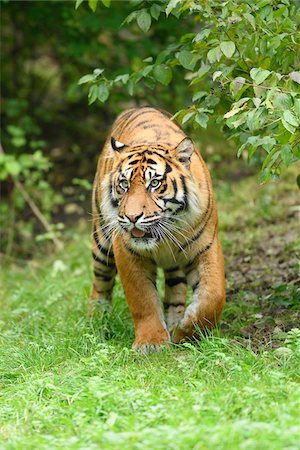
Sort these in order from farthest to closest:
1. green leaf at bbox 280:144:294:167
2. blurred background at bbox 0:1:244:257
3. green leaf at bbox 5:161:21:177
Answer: blurred background at bbox 0:1:244:257, green leaf at bbox 5:161:21:177, green leaf at bbox 280:144:294:167

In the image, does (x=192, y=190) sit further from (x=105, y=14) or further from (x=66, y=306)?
(x=105, y=14)

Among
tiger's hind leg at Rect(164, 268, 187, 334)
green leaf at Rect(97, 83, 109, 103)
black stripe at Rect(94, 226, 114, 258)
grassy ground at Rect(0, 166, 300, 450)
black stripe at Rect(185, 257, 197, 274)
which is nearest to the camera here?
grassy ground at Rect(0, 166, 300, 450)

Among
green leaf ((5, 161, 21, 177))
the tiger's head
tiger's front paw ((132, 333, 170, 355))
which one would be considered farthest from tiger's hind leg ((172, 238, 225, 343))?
green leaf ((5, 161, 21, 177))

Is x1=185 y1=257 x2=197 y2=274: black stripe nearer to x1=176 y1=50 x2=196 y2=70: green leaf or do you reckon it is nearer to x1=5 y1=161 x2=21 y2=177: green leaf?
x1=176 y1=50 x2=196 y2=70: green leaf

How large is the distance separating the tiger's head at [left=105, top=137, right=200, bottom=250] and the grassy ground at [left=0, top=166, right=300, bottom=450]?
2.29ft

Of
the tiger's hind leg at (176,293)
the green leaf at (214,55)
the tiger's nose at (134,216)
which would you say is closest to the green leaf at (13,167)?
the tiger's hind leg at (176,293)

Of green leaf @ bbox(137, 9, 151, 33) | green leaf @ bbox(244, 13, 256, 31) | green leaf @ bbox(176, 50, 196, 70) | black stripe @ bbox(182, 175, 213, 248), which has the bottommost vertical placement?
black stripe @ bbox(182, 175, 213, 248)

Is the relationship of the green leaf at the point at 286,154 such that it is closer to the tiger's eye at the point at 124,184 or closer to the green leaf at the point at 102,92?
the tiger's eye at the point at 124,184

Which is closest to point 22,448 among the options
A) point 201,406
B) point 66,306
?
point 201,406

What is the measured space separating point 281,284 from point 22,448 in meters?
2.90

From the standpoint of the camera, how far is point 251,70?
451 cm

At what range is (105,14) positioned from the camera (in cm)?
953

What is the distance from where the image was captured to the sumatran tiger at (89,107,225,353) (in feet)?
17.1

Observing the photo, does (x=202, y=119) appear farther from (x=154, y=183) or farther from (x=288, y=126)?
(x=288, y=126)
